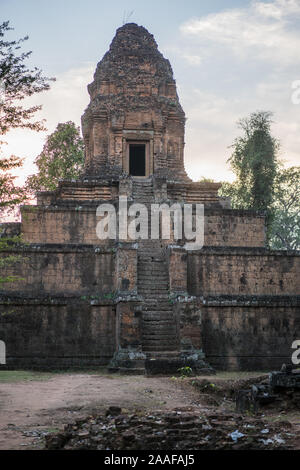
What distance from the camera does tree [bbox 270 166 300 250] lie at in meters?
35.9

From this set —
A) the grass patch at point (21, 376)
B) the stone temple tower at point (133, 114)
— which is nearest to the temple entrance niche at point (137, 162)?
the stone temple tower at point (133, 114)

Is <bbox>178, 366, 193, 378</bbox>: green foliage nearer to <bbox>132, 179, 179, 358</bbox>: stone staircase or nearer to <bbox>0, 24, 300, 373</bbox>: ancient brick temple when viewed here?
<bbox>0, 24, 300, 373</bbox>: ancient brick temple

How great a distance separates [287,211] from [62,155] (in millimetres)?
17051

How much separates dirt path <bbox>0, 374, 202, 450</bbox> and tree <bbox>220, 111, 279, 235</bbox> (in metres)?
18.0

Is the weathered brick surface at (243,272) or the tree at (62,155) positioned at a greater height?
the tree at (62,155)

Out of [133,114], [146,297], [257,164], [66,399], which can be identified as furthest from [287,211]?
[66,399]

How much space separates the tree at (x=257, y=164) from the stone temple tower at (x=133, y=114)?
7.35 metres

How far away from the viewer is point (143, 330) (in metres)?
16.2

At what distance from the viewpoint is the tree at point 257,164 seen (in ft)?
97.7

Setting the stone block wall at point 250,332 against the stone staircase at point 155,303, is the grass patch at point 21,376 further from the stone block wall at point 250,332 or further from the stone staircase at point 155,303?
the stone block wall at point 250,332

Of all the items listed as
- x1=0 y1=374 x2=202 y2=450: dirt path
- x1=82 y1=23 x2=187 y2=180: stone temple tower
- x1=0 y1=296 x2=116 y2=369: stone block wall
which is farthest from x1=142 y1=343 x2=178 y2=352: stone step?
x1=82 y1=23 x2=187 y2=180: stone temple tower

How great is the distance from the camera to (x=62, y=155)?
3269 cm
